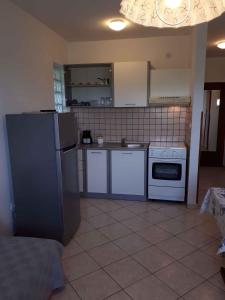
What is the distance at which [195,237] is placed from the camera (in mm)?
2631

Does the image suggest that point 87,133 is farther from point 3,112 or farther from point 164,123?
point 3,112

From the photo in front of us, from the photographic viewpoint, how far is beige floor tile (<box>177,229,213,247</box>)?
2.51 meters

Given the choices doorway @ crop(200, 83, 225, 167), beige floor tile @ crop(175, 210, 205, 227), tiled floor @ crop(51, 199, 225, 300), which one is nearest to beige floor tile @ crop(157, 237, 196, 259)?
tiled floor @ crop(51, 199, 225, 300)

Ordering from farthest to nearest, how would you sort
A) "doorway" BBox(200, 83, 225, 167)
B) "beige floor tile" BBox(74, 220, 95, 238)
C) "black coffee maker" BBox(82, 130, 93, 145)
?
1. "doorway" BBox(200, 83, 225, 167)
2. "black coffee maker" BBox(82, 130, 93, 145)
3. "beige floor tile" BBox(74, 220, 95, 238)

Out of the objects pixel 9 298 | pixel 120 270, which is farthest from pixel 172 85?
pixel 9 298

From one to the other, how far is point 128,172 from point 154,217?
78cm

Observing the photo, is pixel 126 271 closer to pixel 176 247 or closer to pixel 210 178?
pixel 176 247

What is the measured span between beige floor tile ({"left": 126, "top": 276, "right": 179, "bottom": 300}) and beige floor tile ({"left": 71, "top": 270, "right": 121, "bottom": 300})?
0.14 meters

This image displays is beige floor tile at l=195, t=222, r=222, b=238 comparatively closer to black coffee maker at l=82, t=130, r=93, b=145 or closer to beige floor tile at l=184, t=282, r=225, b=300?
beige floor tile at l=184, t=282, r=225, b=300

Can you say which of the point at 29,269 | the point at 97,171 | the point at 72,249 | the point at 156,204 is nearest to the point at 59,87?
the point at 97,171

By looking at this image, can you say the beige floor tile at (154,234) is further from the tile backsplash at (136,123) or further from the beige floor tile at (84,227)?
the tile backsplash at (136,123)

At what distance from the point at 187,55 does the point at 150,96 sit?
2.98 ft

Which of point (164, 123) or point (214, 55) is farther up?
point (214, 55)

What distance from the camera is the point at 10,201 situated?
2.56 metres
